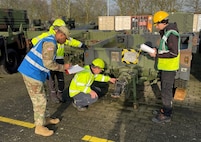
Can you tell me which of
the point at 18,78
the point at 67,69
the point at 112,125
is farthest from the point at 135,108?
the point at 18,78

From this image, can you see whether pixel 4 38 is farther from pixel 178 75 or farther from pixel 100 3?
pixel 100 3

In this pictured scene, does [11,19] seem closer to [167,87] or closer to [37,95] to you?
[37,95]

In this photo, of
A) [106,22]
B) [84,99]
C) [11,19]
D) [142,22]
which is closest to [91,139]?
[84,99]

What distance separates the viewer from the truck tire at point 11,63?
7559 millimetres

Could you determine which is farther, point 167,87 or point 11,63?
point 11,63

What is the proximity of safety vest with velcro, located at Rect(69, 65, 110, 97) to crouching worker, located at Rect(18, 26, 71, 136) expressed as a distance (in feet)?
2.39

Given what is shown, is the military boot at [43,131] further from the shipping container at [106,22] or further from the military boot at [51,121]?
the shipping container at [106,22]

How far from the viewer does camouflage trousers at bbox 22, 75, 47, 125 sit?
3.48 meters

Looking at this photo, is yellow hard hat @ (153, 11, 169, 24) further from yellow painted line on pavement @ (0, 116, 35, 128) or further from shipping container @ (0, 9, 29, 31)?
shipping container @ (0, 9, 29, 31)

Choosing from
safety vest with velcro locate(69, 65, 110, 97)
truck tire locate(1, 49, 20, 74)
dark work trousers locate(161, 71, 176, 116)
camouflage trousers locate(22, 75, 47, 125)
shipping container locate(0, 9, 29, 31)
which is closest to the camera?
camouflage trousers locate(22, 75, 47, 125)

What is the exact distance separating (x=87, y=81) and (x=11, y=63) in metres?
4.72

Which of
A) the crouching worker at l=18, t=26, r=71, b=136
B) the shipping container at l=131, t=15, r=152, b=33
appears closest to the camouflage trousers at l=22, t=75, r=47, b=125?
the crouching worker at l=18, t=26, r=71, b=136

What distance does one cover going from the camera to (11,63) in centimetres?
800

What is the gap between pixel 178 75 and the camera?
15.3ft
